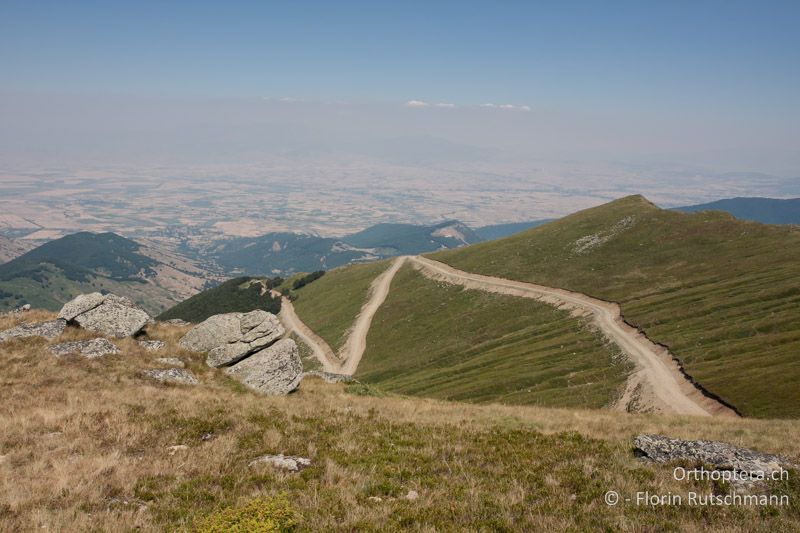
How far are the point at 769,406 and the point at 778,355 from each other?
38.9 ft

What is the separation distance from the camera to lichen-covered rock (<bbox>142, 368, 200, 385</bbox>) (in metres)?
31.8

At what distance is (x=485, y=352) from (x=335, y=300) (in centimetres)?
7532

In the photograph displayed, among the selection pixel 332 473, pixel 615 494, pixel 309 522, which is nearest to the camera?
pixel 309 522

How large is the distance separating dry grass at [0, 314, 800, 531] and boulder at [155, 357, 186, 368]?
13.9 feet

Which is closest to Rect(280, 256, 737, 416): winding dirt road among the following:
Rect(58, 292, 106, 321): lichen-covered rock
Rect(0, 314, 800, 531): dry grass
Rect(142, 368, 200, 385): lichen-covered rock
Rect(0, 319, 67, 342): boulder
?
Rect(0, 314, 800, 531): dry grass

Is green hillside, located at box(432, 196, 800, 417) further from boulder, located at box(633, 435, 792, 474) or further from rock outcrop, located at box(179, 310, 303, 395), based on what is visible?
rock outcrop, located at box(179, 310, 303, 395)

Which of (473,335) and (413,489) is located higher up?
(413,489)

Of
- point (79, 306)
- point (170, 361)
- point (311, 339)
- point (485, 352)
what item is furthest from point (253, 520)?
point (311, 339)

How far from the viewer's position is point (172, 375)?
32.7m

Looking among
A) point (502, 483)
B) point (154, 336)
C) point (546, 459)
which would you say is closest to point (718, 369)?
point (546, 459)

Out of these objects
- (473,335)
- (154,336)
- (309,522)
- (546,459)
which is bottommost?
(473,335)

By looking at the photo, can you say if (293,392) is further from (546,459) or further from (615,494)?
(615,494)

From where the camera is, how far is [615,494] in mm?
14891

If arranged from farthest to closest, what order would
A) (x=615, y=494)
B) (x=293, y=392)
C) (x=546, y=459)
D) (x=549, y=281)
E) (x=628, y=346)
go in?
(x=549, y=281) → (x=628, y=346) → (x=293, y=392) → (x=546, y=459) → (x=615, y=494)
